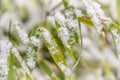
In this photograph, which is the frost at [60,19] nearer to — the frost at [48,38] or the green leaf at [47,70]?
the frost at [48,38]

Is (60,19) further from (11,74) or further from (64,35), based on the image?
(11,74)

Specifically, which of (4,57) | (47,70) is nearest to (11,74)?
(4,57)

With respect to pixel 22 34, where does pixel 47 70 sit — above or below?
below

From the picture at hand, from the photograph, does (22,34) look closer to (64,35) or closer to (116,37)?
(64,35)

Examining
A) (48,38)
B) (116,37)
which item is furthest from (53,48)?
(116,37)

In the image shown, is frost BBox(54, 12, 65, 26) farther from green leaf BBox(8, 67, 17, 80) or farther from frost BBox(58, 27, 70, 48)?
green leaf BBox(8, 67, 17, 80)

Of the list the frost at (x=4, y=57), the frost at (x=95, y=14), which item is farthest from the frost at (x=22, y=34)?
the frost at (x=95, y=14)

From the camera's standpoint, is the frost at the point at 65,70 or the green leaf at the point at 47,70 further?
the green leaf at the point at 47,70

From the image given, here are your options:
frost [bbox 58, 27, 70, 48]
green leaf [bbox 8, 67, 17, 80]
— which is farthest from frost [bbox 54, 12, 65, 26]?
green leaf [bbox 8, 67, 17, 80]

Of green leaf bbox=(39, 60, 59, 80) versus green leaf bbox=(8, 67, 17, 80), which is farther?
green leaf bbox=(39, 60, 59, 80)

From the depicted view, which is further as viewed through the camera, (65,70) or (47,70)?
(47,70)

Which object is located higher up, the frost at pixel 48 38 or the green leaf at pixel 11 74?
the frost at pixel 48 38

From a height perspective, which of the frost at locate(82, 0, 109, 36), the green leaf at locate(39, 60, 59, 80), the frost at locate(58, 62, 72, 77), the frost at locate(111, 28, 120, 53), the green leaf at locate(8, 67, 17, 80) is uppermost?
the frost at locate(82, 0, 109, 36)

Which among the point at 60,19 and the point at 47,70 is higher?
the point at 60,19
